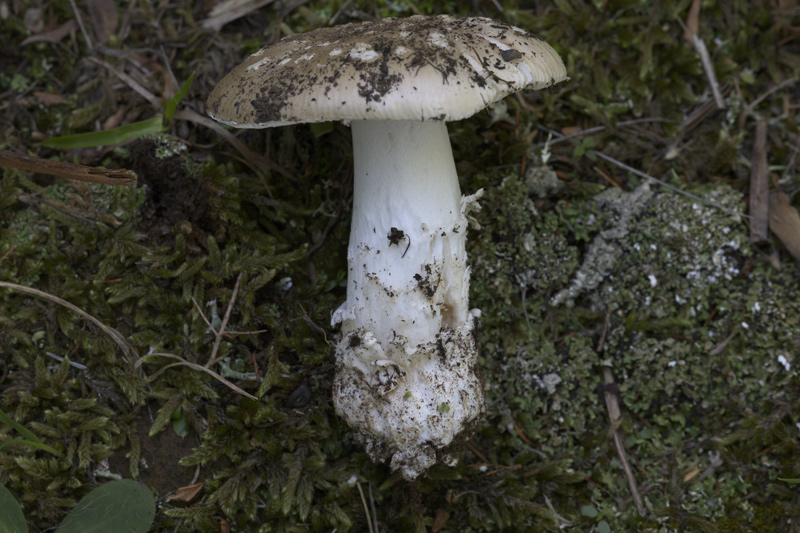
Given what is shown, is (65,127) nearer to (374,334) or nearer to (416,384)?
(374,334)

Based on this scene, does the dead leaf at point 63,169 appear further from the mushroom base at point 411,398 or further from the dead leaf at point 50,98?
the mushroom base at point 411,398

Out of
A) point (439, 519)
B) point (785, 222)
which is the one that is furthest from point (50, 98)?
point (785, 222)

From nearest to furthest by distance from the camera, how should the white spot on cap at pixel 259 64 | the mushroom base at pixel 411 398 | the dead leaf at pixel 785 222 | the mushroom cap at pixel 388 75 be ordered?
the mushroom cap at pixel 388 75 < the white spot on cap at pixel 259 64 < the mushroom base at pixel 411 398 < the dead leaf at pixel 785 222

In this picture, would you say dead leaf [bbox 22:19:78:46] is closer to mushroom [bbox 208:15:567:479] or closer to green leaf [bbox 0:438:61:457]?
mushroom [bbox 208:15:567:479]

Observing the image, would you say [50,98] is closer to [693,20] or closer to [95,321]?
[95,321]

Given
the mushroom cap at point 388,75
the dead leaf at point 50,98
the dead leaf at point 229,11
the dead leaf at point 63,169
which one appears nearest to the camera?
the mushroom cap at point 388,75

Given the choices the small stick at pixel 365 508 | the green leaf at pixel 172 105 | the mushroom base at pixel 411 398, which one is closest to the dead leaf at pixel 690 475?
the mushroom base at pixel 411 398
